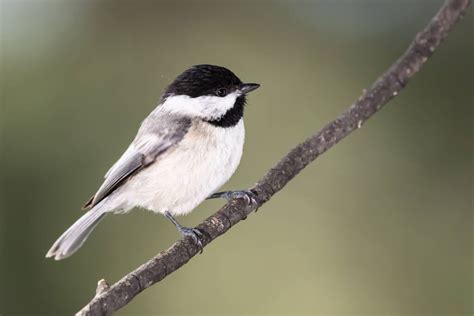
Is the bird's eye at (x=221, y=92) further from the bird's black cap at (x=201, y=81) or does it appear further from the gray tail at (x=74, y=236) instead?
the gray tail at (x=74, y=236)

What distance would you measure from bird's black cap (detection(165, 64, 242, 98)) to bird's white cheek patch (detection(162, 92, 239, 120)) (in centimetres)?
2

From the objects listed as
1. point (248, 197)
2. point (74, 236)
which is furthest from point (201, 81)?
point (74, 236)

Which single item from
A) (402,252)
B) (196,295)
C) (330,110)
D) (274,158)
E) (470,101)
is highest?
(470,101)

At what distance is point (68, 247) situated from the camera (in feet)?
8.46

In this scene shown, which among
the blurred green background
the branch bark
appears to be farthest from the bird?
the blurred green background

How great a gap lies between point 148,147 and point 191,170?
0.73 feet

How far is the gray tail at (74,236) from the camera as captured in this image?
2572mm

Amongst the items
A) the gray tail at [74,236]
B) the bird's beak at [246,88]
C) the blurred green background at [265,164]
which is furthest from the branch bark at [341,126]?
the blurred green background at [265,164]

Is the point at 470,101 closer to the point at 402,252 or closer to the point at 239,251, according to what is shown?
the point at 402,252

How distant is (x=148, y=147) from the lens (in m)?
2.61

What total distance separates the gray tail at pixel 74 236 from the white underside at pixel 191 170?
0.59ft

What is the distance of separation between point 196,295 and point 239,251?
0.37 meters

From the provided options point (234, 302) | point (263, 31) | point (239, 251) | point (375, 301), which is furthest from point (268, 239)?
point (263, 31)

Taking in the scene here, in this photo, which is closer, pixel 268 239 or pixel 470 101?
pixel 268 239
